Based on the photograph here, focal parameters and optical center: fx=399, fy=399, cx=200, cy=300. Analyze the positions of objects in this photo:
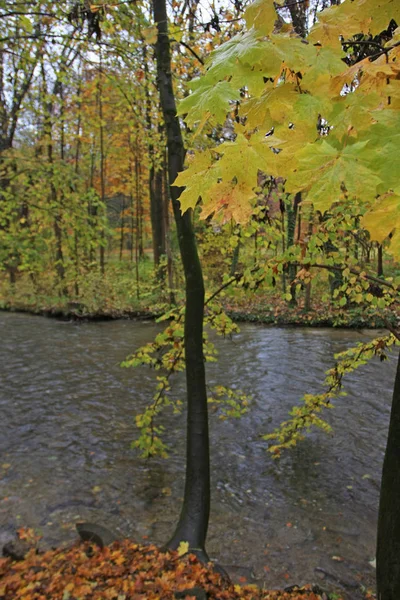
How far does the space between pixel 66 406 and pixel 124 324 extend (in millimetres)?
6975

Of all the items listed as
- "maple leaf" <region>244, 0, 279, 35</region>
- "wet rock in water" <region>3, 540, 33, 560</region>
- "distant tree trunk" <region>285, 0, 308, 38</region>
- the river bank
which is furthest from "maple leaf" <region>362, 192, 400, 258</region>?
the river bank

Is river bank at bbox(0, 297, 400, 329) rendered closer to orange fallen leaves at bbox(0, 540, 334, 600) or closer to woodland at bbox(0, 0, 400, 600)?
woodland at bbox(0, 0, 400, 600)

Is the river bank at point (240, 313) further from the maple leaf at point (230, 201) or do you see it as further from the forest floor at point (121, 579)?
the maple leaf at point (230, 201)

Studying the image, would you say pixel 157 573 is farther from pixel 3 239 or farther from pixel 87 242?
pixel 3 239

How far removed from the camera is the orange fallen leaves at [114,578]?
8.76 ft

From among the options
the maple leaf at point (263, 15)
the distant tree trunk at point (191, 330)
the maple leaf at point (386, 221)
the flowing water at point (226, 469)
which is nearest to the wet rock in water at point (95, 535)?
the flowing water at point (226, 469)

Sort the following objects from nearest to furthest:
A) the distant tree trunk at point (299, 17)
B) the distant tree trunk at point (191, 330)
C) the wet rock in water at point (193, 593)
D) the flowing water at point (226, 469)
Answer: the distant tree trunk at point (299, 17) → the wet rock in water at point (193, 593) → the distant tree trunk at point (191, 330) → the flowing water at point (226, 469)

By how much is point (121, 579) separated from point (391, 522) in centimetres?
196

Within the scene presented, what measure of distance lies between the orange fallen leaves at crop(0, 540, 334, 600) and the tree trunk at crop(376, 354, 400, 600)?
40.8 inches

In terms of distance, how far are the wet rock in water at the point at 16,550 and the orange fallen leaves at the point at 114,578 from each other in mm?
56

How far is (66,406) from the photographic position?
288 inches

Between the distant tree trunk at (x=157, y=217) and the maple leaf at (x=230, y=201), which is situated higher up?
the distant tree trunk at (x=157, y=217)

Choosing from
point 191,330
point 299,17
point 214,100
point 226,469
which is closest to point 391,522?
point 191,330

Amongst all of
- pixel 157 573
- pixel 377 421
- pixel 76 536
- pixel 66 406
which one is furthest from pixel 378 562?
pixel 66 406
